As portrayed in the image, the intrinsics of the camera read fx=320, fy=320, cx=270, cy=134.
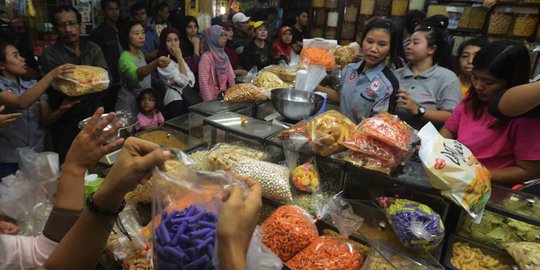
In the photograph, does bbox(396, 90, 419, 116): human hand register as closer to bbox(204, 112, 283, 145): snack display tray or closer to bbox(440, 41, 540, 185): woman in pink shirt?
bbox(440, 41, 540, 185): woman in pink shirt

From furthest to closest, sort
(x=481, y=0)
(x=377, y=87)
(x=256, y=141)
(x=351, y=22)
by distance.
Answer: (x=351, y=22)
(x=481, y=0)
(x=377, y=87)
(x=256, y=141)

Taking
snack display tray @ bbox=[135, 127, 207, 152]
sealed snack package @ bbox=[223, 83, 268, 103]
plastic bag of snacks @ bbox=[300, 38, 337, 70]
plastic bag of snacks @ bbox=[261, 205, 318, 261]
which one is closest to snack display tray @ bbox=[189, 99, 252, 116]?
sealed snack package @ bbox=[223, 83, 268, 103]

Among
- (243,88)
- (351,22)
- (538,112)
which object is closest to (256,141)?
(243,88)

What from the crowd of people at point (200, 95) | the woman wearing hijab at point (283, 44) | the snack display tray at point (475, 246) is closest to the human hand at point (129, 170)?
the crowd of people at point (200, 95)

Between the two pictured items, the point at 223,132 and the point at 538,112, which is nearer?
the point at 538,112

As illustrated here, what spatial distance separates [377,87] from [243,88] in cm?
87

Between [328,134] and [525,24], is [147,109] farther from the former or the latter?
[525,24]

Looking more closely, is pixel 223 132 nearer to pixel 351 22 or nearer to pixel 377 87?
pixel 377 87

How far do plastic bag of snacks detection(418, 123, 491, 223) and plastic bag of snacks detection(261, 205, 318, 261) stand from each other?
490mm

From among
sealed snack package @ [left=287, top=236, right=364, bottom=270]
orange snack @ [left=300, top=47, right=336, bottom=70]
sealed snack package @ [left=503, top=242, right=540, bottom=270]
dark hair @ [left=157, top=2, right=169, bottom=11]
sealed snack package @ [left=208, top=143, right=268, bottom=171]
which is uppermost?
dark hair @ [left=157, top=2, right=169, bottom=11]

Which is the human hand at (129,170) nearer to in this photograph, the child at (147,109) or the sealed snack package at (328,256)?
the sealed snack package at (328,256)

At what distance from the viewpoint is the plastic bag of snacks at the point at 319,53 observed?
8.29 feet

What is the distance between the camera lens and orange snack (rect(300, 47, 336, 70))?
98.7 inches

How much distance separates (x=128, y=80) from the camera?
302 cm
